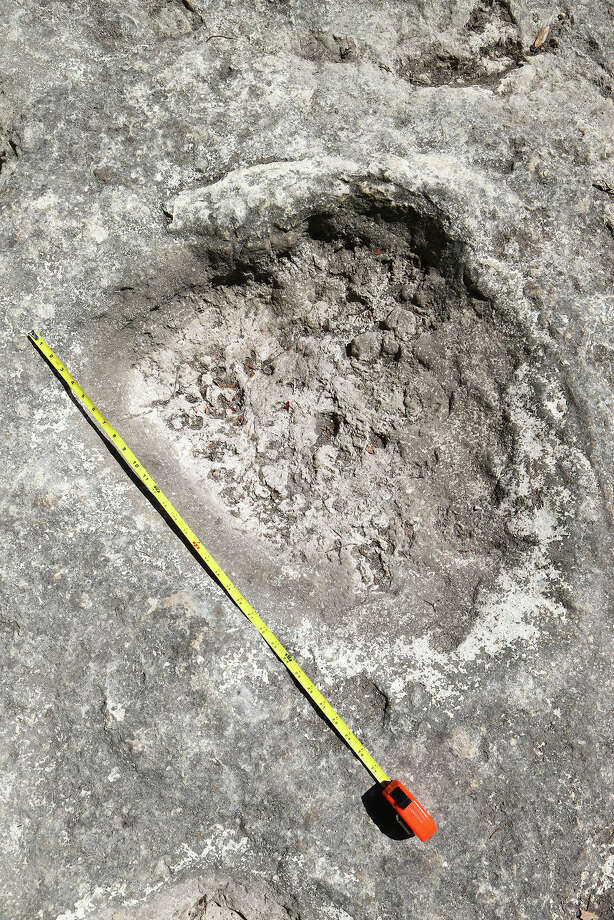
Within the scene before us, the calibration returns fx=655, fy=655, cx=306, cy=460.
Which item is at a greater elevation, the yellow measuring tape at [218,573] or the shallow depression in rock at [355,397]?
the shallow depression in rock at [355,397]

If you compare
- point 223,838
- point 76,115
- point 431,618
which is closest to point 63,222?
point 76,115

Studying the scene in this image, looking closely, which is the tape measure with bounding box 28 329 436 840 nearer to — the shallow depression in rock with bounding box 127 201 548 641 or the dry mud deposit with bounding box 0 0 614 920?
the dry mud deposit with bounding box 0 0 614 920

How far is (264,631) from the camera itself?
2.37m

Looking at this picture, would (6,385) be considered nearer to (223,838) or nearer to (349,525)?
(349,525)

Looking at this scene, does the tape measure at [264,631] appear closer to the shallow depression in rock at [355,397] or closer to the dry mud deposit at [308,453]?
the dry mud deposit at [308,453]

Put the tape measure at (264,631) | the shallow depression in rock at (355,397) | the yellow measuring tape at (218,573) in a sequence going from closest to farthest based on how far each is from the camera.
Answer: the tape measure at (264,631) → the yellow measuring tape at (218,573) → the shallow depression in rock at (355,397)

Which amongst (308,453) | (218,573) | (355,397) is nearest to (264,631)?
(218,573)

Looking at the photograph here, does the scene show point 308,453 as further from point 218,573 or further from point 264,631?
point 264,631

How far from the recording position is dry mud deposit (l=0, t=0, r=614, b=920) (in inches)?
87.8

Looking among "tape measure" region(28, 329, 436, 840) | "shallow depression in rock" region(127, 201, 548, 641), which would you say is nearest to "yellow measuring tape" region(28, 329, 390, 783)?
"tape measure" region(28, 329, 436, 840)

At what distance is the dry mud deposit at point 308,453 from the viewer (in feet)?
7.32

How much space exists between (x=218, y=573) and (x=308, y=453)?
626 millimetres

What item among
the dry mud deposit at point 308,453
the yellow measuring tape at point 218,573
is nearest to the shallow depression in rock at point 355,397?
the dry mud deposit at point 308,453

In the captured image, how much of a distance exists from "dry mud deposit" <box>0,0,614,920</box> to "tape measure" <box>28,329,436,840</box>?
4cm
